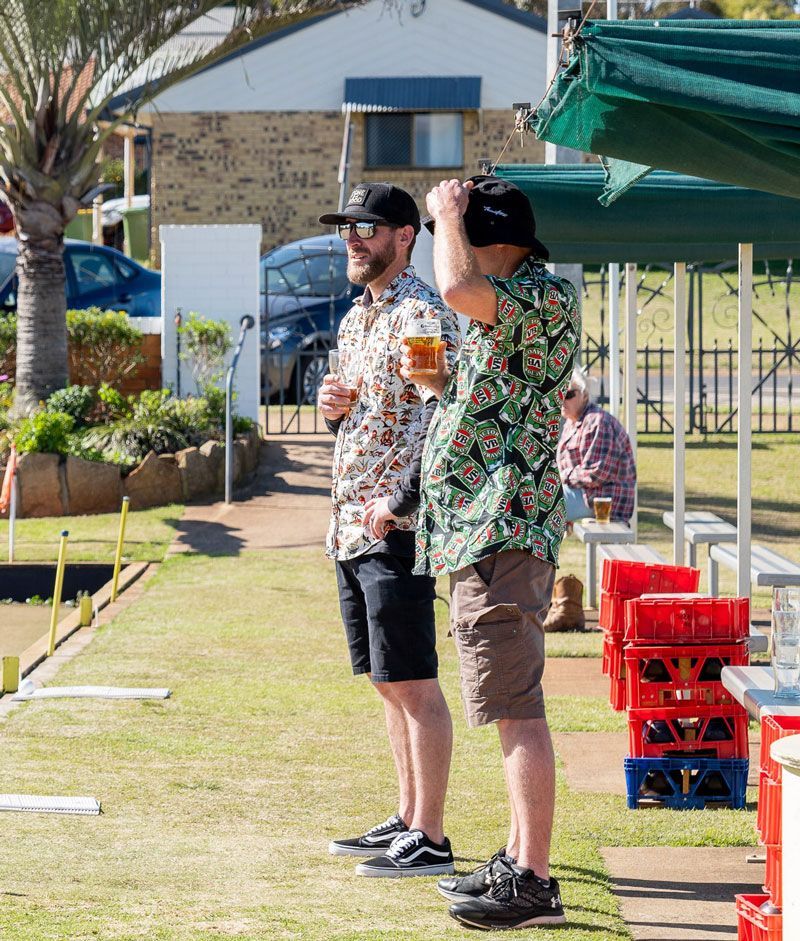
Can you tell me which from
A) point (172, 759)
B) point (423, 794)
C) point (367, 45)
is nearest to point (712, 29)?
point (423, 794)

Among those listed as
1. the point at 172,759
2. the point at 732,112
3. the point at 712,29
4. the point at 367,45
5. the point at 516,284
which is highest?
the point at 367,45

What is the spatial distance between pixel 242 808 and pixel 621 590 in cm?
180

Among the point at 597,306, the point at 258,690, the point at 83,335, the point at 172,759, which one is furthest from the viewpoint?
the point at 597,306

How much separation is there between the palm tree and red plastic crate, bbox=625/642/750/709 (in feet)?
31.6

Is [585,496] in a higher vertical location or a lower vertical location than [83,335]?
lower

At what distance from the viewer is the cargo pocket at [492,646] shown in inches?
163

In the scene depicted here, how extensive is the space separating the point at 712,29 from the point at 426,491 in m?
1.45

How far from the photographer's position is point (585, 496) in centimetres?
958

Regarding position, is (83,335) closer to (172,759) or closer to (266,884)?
(172,759)

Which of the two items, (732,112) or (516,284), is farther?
(516,284)

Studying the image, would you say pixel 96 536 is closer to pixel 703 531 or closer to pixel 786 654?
pixel 703 531

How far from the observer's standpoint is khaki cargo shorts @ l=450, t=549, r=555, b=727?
4141 millimetres

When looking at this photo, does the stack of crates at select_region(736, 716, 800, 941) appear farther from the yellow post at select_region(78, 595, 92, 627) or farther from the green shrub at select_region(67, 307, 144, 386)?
the green shrub at select_region(67, 307, 144, 386)

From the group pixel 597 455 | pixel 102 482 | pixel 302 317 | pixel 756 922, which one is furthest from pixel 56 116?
pixel 756 922
